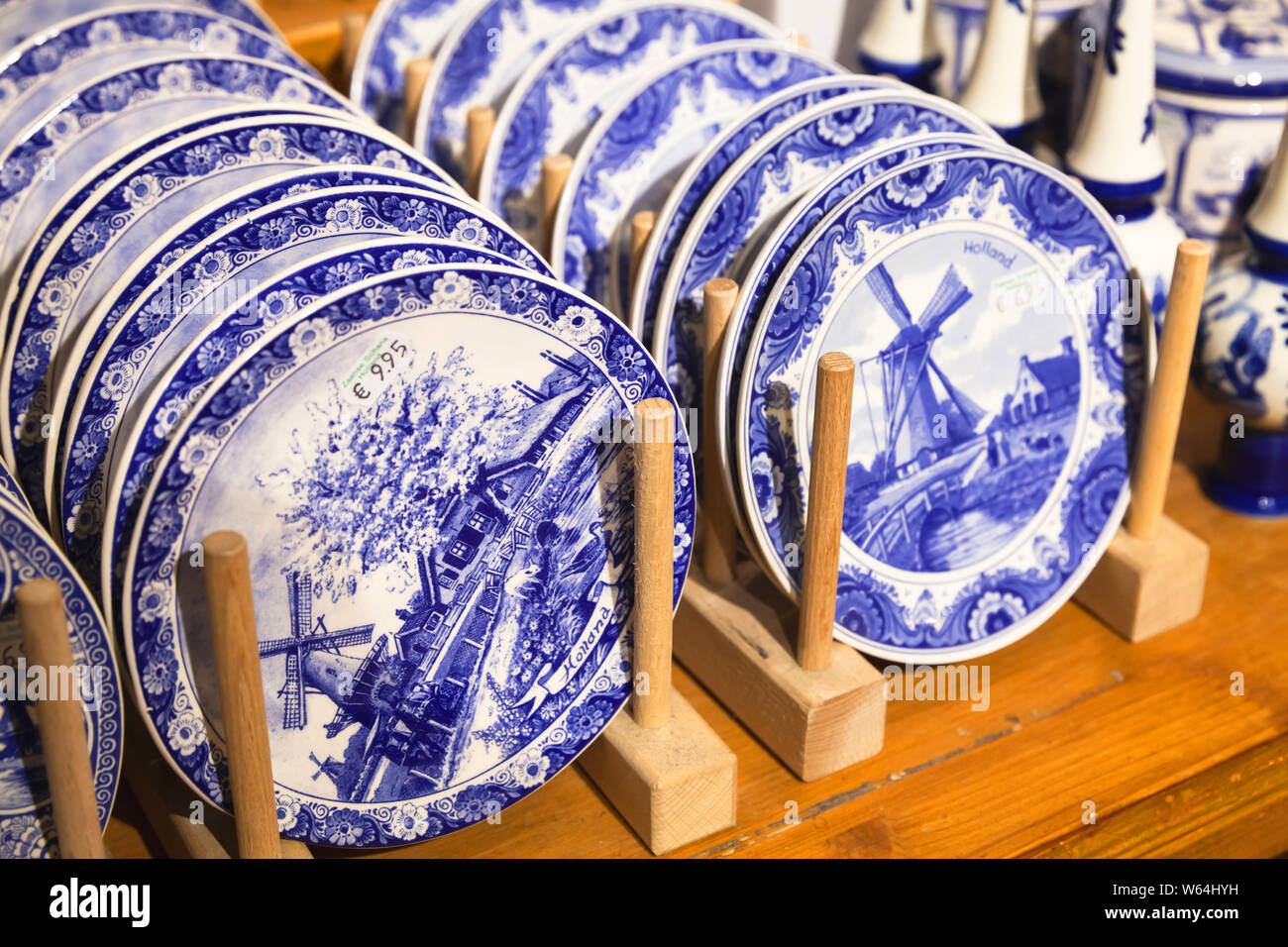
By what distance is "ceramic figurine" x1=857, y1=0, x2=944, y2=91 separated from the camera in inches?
48.1

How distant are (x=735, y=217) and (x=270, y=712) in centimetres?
44

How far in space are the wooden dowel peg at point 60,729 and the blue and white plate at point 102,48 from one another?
0.46m

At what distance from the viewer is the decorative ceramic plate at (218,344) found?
720 millimetres

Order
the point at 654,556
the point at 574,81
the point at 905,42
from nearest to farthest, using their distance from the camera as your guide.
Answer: the point at 654,556, the point at 574,81, the point at 905,42

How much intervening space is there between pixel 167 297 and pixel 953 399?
0.50 m

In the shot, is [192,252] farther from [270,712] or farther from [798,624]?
[798,624]

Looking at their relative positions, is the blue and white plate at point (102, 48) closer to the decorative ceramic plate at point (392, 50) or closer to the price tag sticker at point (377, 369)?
the decorative ceramic plate at point (392, 50)

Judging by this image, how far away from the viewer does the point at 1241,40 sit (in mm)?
1106

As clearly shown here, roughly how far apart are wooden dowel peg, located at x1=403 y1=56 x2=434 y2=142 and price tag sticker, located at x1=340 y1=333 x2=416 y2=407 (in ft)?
1.56

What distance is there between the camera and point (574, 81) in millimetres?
1115

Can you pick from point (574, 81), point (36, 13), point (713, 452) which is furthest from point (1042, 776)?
point (36, 13)

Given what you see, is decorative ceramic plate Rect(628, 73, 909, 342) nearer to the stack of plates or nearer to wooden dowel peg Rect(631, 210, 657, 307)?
wooden dowel peg Rect(631, 210, 657, 307)

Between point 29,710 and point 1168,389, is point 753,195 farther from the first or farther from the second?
point 29,710

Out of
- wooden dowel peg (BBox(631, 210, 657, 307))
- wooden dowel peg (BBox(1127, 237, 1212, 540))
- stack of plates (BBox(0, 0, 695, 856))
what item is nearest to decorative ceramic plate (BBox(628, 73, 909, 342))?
wooden dowel peg (BBox(631, 210, 657, 307))
